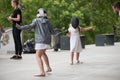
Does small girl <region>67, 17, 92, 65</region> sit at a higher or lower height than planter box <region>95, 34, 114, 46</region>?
higher

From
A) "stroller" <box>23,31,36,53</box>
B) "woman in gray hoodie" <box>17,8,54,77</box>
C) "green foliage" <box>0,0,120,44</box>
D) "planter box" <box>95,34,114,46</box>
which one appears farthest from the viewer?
"green foliage" <box>0,0,120,44</box>

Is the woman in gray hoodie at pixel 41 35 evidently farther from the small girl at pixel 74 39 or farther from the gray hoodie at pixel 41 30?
the small girl at pixel 74 39

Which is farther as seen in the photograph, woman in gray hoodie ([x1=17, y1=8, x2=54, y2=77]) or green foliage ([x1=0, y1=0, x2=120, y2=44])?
green foliage ([x1=0, y1=0, x2=120, y2=44])

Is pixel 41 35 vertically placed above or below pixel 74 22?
below

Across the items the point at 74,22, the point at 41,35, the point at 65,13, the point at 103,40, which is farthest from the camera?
the point at 65,13

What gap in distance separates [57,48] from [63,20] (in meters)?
21.8

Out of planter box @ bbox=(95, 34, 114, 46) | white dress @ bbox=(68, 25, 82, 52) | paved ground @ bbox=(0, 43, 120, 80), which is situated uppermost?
white dress @ bbox=(68, 25, 82, 52)

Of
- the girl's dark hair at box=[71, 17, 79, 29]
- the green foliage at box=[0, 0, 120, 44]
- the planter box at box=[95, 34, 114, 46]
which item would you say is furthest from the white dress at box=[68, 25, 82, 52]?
the green foliage at box=[0, 0, 120, 44]

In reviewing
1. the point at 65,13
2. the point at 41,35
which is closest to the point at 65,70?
the point at 41,35

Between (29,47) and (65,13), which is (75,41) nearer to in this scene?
(29,47)

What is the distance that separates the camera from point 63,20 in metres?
43.0

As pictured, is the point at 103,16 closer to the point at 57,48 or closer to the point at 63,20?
the point at 63,20

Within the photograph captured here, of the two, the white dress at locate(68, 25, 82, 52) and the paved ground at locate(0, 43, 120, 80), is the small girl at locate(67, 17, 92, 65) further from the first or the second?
Result: the paved ground at locate(0, 43, 120, 80)

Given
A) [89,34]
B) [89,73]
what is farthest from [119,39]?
[89,73]
